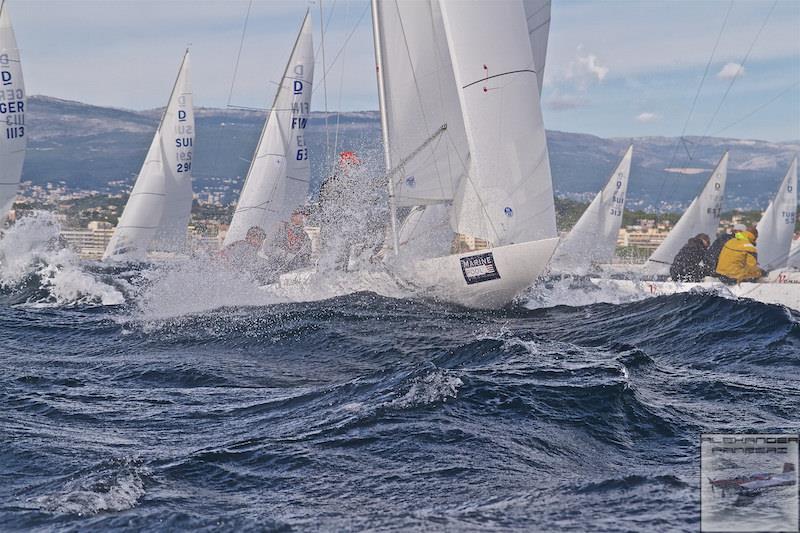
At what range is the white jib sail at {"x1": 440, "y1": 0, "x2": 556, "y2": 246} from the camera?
1334 centimetres

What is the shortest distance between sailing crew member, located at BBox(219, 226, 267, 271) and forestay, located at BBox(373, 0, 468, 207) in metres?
4.62

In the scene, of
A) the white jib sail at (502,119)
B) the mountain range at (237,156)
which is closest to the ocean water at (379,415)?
the white jib sail at (502,119)

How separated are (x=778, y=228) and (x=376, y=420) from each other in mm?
23574

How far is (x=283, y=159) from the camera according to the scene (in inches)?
978

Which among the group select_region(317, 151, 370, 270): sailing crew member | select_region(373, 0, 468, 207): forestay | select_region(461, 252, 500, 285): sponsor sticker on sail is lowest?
select_region(461, 252, 500, 285): sponsor sticker on sail

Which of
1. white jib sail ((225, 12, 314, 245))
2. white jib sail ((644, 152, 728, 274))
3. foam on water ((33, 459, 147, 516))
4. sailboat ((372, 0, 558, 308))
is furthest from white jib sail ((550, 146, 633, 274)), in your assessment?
foam on water ((33, 459, 147, 516))

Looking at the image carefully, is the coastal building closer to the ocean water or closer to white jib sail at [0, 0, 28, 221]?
white jib sail at [0, 0, 28, 221]

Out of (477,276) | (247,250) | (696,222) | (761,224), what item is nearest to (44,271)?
(247,250)

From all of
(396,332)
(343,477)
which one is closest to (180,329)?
(396,332)

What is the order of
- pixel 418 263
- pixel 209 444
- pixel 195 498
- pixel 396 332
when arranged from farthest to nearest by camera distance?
pixel 418 263
pixel 396 332
pixel 209 444
pixel 195 498

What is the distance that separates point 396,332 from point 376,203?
13.8ft

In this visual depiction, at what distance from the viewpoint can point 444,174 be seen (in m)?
14.8

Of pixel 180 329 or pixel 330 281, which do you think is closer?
pixel 180 329

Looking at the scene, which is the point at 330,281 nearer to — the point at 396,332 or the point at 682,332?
the point at 396,332
